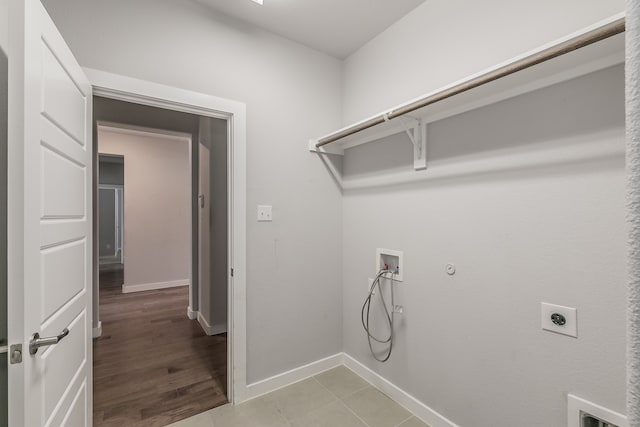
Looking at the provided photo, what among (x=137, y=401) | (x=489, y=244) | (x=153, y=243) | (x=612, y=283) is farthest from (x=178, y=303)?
(x=612, y=283)

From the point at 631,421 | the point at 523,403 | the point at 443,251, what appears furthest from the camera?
the point at 443,251

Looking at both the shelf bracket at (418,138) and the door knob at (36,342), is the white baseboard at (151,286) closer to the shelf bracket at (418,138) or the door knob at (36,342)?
the door knob at (36,342)

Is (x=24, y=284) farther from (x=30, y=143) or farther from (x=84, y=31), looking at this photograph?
(x=84, y=31)

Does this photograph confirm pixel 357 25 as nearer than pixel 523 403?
No

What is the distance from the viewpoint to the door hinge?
2.92 ft

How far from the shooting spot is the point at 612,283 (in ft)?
3.76

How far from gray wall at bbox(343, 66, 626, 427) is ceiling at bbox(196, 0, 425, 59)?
82 centimetres

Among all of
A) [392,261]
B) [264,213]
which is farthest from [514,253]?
[264,213]

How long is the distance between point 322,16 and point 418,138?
3.43ft

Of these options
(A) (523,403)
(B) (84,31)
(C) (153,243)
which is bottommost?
(A) (523,403)

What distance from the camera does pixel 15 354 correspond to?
89 cm

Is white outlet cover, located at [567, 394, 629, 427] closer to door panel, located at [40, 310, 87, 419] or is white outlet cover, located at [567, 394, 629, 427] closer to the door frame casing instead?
the door frame casing

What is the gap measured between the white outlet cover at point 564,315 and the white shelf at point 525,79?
3.17 ft

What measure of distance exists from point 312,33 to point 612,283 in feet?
7.26
